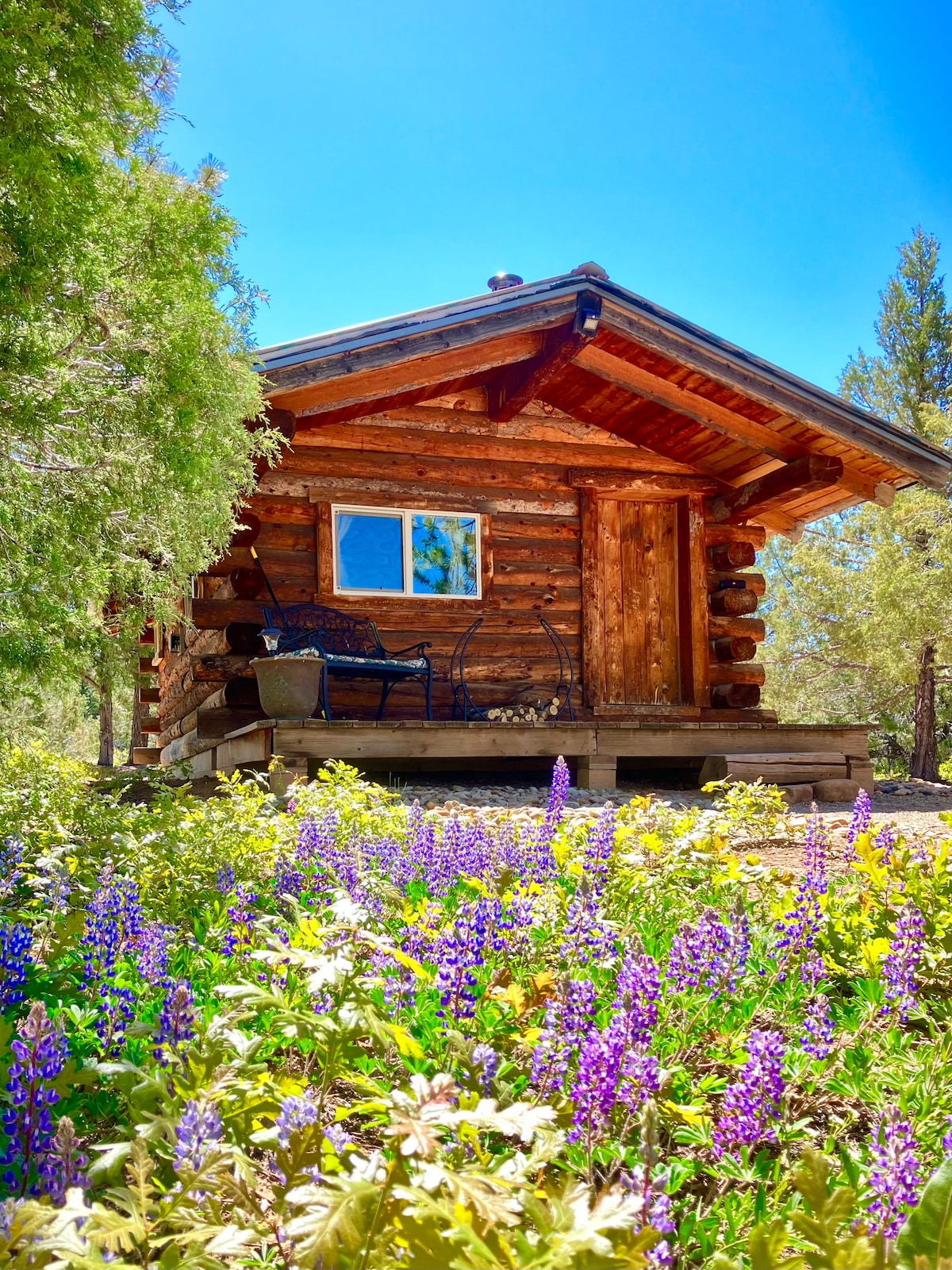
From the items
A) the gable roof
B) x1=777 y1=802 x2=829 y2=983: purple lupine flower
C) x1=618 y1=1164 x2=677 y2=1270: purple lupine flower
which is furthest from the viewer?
the gable roof

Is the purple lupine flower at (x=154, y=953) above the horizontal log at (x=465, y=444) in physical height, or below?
below

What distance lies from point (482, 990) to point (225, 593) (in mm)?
8218

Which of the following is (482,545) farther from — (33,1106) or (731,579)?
(33,1106)

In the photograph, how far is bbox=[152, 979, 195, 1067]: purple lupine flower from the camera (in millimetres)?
1803

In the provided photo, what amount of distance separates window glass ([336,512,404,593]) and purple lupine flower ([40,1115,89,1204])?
920 cm

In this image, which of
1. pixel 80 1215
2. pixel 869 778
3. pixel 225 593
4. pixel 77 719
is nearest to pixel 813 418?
pixel 869 778

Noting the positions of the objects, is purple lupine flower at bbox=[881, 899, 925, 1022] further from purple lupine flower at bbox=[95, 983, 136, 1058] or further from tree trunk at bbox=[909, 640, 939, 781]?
tree trunk at bbox=[909, 640, 939, 781]

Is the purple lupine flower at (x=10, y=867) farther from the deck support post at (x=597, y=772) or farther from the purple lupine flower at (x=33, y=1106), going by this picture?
the deck support post at (x=597, y=772)

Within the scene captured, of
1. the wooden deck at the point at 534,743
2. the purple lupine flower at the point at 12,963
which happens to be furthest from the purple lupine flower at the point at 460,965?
the wooden deck at the point at 534,743

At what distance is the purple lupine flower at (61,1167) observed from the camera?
50.1 inches

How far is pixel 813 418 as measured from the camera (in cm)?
1038

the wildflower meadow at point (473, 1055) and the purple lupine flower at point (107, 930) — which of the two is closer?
the wildflower meadow at point (473, 1055)

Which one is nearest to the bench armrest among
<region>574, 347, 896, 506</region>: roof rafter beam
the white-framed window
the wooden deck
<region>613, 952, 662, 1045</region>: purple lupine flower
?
the white-framed window

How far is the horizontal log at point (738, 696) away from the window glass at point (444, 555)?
11.3 ft
